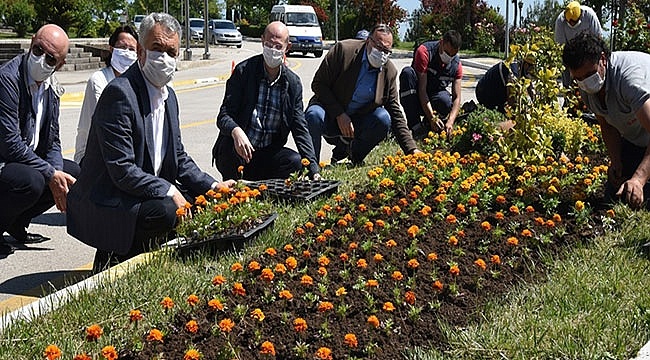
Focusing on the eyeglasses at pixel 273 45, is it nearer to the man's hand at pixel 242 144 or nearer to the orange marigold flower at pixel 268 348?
the man's hand at pixel 242 144

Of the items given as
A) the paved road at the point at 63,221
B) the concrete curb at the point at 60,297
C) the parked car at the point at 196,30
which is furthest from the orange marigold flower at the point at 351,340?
the parked car at the point at 196,30

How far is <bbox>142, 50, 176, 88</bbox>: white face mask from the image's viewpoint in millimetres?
5039

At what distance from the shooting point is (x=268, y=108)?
677 centimetres

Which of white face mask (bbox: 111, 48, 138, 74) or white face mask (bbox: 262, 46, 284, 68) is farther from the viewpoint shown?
white face mask (bbox: 111, 48, 138, 74)

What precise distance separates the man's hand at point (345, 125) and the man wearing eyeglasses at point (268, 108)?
109cm

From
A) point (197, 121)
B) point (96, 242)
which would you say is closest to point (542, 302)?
point (96, 242)

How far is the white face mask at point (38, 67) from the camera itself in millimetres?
6102

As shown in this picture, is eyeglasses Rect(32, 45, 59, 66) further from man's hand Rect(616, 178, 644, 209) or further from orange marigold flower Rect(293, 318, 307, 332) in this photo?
man's hand Rect(616, 178, 644, 209)

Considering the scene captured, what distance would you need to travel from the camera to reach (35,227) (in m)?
7.18

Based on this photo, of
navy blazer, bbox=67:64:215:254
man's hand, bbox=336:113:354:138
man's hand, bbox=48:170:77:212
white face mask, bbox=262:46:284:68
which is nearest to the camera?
navy blazer, bbox=67:64:215:254

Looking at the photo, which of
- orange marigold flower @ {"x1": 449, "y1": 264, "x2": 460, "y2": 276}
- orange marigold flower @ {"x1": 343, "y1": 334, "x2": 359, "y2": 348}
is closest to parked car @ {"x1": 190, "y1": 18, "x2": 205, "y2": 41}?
orange marigold flower @ {"x1": 449, "y1": 264, "x2": 460, "y2": 276}

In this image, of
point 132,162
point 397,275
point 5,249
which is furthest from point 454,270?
point 5,249

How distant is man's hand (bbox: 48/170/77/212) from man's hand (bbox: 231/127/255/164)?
1230mm

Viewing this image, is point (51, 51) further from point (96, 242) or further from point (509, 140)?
point (509, 140)
